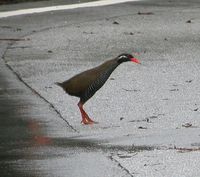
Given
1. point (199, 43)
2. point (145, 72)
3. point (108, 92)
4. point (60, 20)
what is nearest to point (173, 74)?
point (145, 72)

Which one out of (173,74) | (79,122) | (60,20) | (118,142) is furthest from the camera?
(60,20)

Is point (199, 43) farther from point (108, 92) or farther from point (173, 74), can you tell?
point (108, 92)

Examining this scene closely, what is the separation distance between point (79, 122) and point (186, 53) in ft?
17.2

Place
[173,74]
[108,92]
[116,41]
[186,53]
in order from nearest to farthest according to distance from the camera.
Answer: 1. [108,92]
2. [173,74]
3. [186,53]
4. [116,41]

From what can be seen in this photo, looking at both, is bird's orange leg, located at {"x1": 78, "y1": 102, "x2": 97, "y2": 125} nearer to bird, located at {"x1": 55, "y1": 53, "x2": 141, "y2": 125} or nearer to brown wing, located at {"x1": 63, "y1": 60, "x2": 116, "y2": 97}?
bird, located at {"x1": 55, "y1": 53, "x2": 141, "y2": 125}

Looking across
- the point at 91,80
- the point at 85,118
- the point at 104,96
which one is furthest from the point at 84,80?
the point at 104,96

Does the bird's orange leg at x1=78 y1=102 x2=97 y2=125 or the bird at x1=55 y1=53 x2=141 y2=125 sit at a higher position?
the bird at x1=55 y1=53 x2=141 y2=125

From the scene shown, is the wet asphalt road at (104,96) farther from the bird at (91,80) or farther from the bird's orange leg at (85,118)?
the bird at (91,80)

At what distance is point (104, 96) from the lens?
472 inches

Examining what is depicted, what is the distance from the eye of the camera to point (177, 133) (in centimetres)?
943

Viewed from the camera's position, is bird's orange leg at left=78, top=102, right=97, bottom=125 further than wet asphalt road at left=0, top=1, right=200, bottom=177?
Yes

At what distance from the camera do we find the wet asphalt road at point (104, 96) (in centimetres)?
832

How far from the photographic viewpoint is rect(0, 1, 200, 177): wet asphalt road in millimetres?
8320

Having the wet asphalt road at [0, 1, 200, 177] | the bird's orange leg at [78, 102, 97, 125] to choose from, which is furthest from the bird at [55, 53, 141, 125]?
the wet asphalt road at [0, 1, 200, 177]
